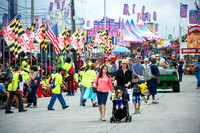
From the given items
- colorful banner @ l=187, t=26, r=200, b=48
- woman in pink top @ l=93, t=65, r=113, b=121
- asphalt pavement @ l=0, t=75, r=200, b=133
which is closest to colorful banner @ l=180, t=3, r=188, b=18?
colorful banner @ l=187, t=26, r=200, b=48

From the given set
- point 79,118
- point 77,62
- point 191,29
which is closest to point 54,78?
point 79,118

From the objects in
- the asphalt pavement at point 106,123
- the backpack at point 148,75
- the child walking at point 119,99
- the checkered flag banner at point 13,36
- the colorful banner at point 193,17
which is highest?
the colorful banner at point 193,17

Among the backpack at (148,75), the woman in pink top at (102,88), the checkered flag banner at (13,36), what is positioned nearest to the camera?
the woman in pink top at (102,88)

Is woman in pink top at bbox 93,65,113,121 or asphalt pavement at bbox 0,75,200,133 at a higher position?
woman in pink top at bbox 93,65,113,121

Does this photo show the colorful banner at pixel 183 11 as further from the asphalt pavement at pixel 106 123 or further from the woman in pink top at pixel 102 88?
the woman in pink top at pixel 102 88

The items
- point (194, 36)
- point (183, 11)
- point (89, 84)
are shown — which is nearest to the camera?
point (89, 84)

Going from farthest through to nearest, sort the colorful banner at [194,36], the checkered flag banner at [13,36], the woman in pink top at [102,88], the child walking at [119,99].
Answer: the colorful banner at [194,36] → the checkered flag banner at [13,36] → the woman in pink top at [102,88] → the child walking at [119,99]

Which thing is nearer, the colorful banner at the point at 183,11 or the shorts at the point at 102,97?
the shorts at the point at 102,97

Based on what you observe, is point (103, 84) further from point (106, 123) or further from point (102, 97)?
point (106, 123)

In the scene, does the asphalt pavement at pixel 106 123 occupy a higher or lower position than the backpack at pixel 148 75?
lower

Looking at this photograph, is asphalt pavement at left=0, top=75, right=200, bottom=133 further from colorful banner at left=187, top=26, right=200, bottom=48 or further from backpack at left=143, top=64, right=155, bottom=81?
colorful banner at left=187, top=26, right=200, bottom=48

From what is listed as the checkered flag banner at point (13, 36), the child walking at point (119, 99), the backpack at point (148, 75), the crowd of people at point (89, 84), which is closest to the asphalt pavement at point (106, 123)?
the child walking at point (119, 99)

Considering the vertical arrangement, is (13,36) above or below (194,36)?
below

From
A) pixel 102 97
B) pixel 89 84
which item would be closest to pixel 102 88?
pixel 102 97
